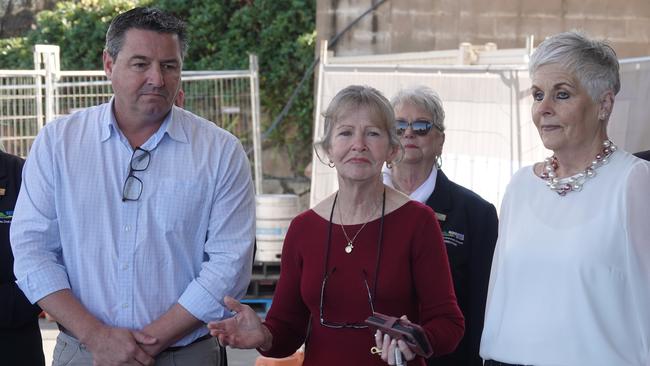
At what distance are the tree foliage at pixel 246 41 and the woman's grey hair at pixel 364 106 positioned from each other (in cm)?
1190

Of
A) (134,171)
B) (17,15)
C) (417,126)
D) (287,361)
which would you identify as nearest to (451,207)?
(417,126)

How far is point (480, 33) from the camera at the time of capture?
1226 centimetres

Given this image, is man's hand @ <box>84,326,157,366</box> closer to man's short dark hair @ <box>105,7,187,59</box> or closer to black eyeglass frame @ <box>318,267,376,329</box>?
black eyeglass frame @ <box>318,267,376,329</box>

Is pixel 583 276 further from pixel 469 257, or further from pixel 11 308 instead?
pixel 11 308

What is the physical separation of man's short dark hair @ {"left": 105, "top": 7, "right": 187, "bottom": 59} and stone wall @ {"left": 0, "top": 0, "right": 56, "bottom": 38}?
751 inches

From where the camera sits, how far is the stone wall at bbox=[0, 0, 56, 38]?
22.0 metres

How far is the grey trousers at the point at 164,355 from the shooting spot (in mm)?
3703

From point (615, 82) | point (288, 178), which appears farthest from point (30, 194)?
point (288, 178)

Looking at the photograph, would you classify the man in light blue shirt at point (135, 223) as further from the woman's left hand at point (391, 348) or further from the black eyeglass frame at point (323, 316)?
the woman's left hand at point (391, 348)

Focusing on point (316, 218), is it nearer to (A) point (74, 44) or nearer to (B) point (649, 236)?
(B) point (649, 236)

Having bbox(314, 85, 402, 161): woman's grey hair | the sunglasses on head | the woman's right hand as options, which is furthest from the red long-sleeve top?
the sunglasses on head

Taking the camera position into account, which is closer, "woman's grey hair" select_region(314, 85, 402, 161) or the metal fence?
"woman's grey hair" select_region(314, 85, 402, 161)

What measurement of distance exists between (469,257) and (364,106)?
45.3 inches

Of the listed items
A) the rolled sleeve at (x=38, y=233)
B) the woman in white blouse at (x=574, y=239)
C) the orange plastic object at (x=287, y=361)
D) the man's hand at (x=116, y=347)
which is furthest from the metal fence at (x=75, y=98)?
the woman in white blouse at (x=574, y=239)
